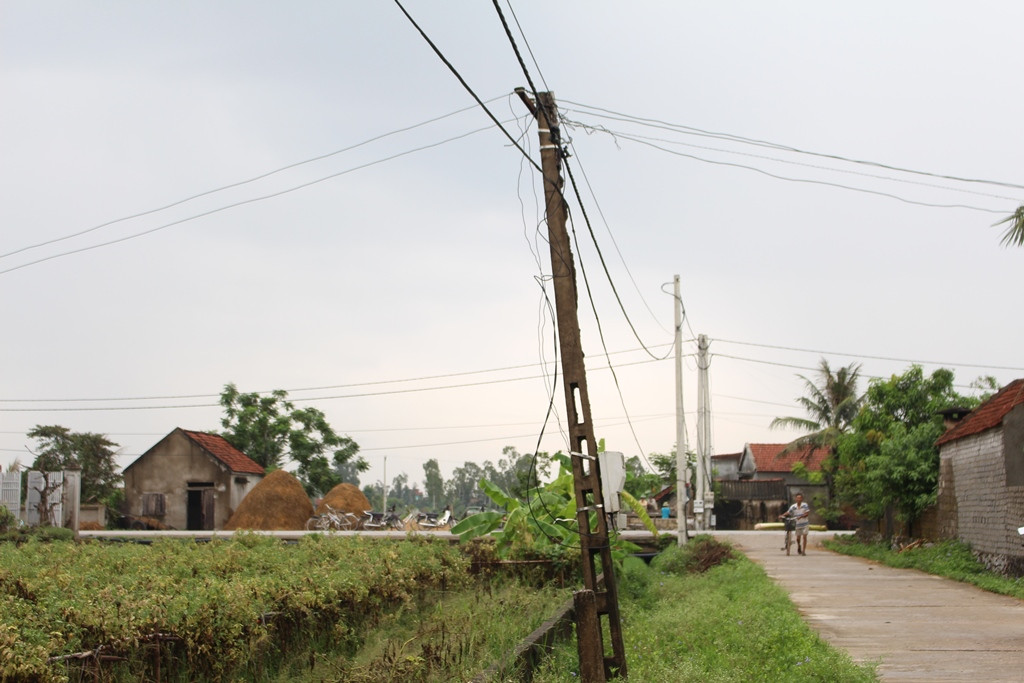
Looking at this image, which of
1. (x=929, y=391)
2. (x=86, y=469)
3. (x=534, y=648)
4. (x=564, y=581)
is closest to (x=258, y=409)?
(x=86, y=469)

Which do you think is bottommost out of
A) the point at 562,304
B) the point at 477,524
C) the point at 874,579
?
the point at 874,579

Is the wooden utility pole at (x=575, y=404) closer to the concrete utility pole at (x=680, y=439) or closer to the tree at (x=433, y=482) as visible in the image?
the concrete utility pole at (x=680, y=439)

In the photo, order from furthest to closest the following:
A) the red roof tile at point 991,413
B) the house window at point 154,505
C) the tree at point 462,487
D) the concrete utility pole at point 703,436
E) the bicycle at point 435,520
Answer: the tree at point 462,487, the house window at point 154,505, the bicycle at point 435,520, the concrete utility pole at point 703,436, the red roof tile at point 991,413

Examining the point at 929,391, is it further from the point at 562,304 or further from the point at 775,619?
the point at 562,304

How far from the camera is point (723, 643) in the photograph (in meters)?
12.0

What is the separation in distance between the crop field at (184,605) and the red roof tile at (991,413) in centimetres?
1134

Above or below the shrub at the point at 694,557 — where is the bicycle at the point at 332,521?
above

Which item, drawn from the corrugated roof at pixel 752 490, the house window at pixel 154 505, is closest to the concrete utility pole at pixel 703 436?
the corrugated roof at pixel 752 490

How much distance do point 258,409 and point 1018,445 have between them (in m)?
41.3

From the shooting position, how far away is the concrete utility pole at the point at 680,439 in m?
30.4

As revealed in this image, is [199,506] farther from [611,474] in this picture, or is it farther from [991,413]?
[611,474]

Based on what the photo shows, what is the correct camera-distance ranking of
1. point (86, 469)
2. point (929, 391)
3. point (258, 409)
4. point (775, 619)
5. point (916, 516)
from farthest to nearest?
point (258, 409) → point (86, 469) → point (929, 391) → point (916, 516) → point (775, 619)

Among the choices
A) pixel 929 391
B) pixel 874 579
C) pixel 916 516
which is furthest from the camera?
pixel 929 391

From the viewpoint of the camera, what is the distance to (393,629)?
13.1m
